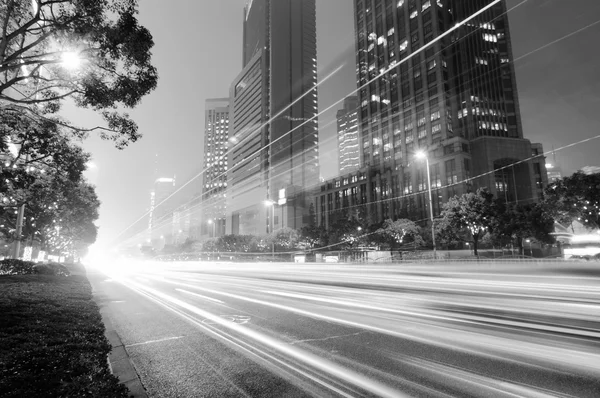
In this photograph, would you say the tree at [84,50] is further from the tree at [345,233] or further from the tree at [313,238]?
the tree at [313,238]

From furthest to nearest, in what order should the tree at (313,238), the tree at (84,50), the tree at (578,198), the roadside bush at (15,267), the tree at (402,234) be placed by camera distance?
the tree at (313,238) → the tree at (402,234) → the tree at (578,198) → the roadside bush at (15,267) → the tree at (84,50)

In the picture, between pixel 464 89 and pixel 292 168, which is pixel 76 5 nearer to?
pixel 464 89

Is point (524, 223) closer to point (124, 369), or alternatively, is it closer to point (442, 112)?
point (124, 369)

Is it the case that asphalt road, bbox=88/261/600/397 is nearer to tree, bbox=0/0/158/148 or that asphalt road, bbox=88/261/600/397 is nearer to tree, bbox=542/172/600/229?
tree, bbox=0/0/158/148

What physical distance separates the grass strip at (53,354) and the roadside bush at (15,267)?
51.1ft

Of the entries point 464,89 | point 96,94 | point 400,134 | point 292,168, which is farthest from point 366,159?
point 96,94

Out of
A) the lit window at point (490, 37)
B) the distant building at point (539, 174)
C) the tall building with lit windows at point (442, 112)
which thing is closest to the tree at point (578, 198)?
the tall building with lit windows at point (442, 112)

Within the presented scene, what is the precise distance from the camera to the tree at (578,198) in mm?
37750

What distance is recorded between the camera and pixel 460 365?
4.70m

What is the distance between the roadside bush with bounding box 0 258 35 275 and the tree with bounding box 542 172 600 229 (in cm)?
5390

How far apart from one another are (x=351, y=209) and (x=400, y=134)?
3058 centimetres

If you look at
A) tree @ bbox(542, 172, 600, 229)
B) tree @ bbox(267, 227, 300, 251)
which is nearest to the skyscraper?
tree @ bbox(267, 227, 300, 251)

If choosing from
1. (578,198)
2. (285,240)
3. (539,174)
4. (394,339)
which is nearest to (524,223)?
(578,198)

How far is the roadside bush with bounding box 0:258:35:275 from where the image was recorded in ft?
66.7
